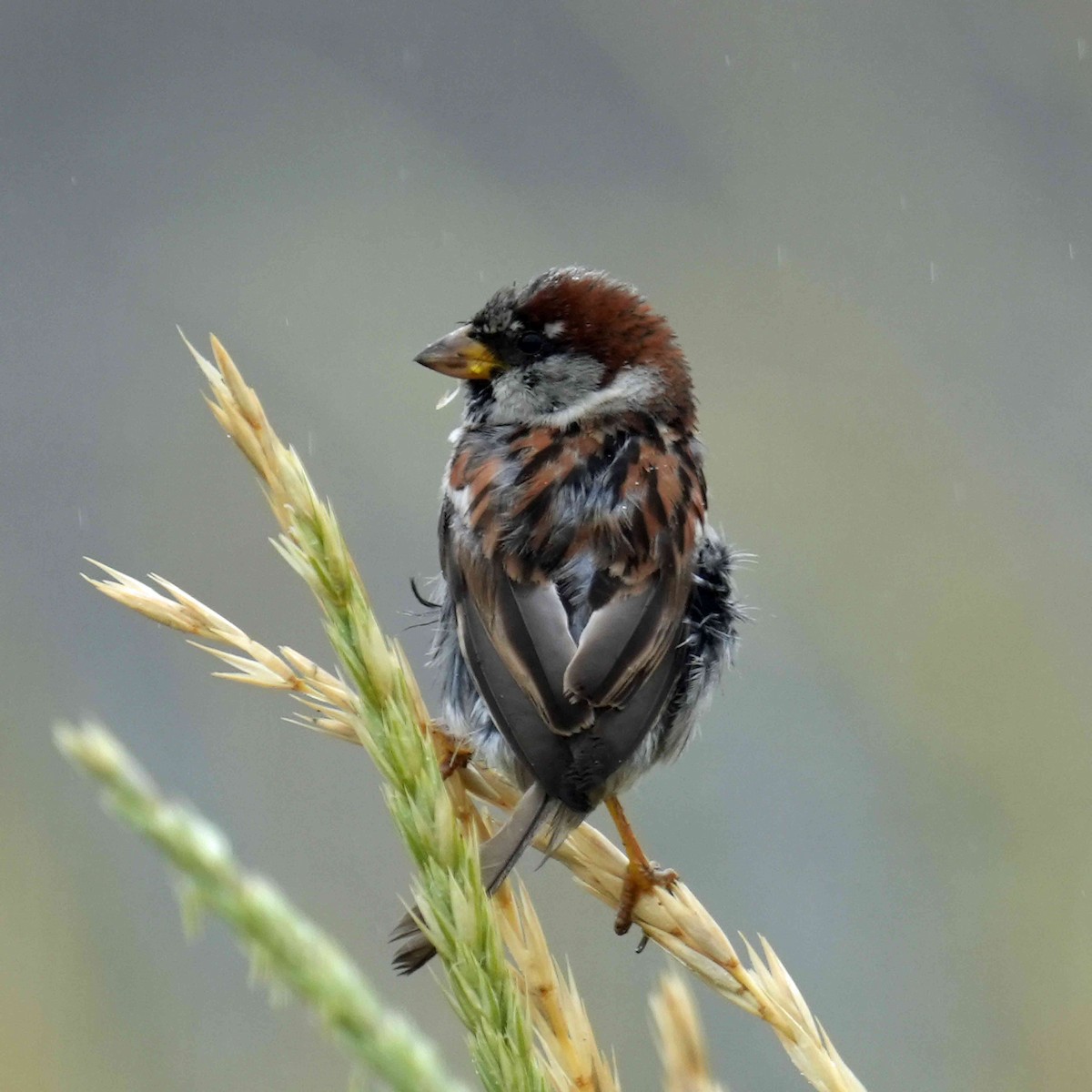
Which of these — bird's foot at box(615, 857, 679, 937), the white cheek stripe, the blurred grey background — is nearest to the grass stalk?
bird's foot at box(615, 857, 679, 937)

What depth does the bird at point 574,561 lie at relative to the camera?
227 cm

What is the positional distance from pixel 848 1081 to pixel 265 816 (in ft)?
13.7

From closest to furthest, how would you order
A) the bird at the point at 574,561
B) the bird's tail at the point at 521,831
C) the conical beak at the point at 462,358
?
the bird's tail at the point at 521,831
the bird at the point at 574,561
the conical beak at the point at 462,358

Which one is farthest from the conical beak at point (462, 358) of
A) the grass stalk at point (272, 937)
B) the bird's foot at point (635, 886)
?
the grass stalk at point (272, 937)

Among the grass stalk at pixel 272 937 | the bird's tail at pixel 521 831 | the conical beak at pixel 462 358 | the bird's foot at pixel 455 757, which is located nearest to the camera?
the grass stalk at pixel 272 937

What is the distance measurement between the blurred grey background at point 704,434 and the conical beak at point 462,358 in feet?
2.83

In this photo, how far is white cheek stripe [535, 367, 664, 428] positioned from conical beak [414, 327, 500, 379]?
20 centimetres

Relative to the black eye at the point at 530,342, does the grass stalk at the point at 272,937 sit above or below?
below

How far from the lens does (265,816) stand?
5148 millimetres

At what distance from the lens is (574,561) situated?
8.36 feet

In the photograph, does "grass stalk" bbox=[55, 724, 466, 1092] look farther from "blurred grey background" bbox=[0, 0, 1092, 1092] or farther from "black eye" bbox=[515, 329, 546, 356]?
"black eye" bbox=[515, 329, 546, 356]

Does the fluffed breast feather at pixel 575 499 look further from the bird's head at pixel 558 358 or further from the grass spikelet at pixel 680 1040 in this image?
the grass spikelet at pixel 680 1040

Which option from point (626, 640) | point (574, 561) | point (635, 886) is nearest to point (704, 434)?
point (574, 561)

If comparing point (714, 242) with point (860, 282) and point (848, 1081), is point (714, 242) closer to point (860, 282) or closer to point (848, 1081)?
point (860, 282)
